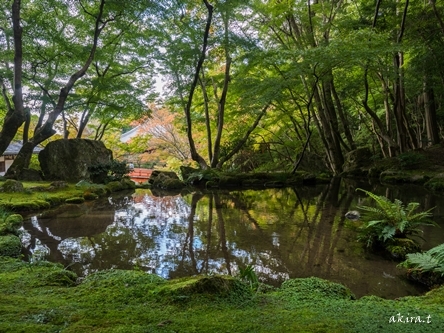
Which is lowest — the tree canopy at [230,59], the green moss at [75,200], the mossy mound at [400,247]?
the mossy mound at [400,247]

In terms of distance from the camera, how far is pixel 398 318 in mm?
2061

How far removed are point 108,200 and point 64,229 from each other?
12.5 feet

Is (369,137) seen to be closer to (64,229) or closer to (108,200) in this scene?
(108,200)

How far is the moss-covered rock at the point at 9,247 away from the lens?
3924 mm

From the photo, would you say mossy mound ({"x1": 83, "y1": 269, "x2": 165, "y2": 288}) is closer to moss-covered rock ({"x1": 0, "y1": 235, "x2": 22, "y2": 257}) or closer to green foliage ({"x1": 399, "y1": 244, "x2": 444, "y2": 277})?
moss-covered rock ({"x1": 0, "y1": 235, "x2": 22, "y2": 257})

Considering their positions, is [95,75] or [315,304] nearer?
[315,304]

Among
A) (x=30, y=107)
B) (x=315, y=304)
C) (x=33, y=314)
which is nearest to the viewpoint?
(x=33, y=314)

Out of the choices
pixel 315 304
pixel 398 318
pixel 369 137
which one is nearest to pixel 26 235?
pixel 315 304

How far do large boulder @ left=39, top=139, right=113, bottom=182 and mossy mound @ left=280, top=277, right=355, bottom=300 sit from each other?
1130cm

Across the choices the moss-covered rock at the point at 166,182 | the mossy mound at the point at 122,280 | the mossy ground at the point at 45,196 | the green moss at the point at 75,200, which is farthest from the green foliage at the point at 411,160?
the mossy mound at the point at 122,280

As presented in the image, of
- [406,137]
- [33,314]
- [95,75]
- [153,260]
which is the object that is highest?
[95,75]

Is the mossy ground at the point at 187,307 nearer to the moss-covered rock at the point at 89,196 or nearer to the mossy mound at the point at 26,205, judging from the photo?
the mossy mound at the point at 26,205

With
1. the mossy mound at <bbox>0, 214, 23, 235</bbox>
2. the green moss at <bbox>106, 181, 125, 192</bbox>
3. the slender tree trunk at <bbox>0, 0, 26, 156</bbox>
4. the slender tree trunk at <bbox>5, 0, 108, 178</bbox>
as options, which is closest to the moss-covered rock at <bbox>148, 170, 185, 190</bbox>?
the green moss at <bbox>106, 181, 125, 192</bbox>

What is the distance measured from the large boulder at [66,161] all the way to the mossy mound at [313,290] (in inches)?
445
